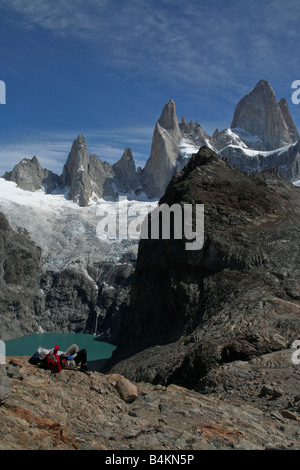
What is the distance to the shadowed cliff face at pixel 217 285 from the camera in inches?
731

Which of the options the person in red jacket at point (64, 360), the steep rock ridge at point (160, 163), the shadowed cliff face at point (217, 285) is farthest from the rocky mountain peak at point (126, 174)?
the person in red jacket at point (64, 360)

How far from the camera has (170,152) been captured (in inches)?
7254

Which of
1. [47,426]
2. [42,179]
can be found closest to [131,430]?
[47,426]

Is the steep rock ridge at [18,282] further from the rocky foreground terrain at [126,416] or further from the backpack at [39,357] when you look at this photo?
the rocky foreground terrain at [126,416]

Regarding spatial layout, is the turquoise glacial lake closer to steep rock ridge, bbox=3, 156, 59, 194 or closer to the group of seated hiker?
the group of seated hiker

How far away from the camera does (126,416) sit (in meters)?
10.1

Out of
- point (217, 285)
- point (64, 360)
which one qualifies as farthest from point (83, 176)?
point (64, 360)

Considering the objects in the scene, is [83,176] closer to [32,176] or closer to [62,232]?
[32,176]

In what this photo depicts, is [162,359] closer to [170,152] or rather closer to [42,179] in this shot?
[42,179]

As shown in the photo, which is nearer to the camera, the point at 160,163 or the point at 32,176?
the point at 32,176

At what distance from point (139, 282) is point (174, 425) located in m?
29.3

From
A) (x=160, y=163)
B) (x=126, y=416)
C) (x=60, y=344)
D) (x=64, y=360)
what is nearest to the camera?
(x=126, y=416)

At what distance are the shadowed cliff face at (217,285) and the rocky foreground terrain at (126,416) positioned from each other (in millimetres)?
5361

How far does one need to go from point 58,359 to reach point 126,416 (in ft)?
7.31
